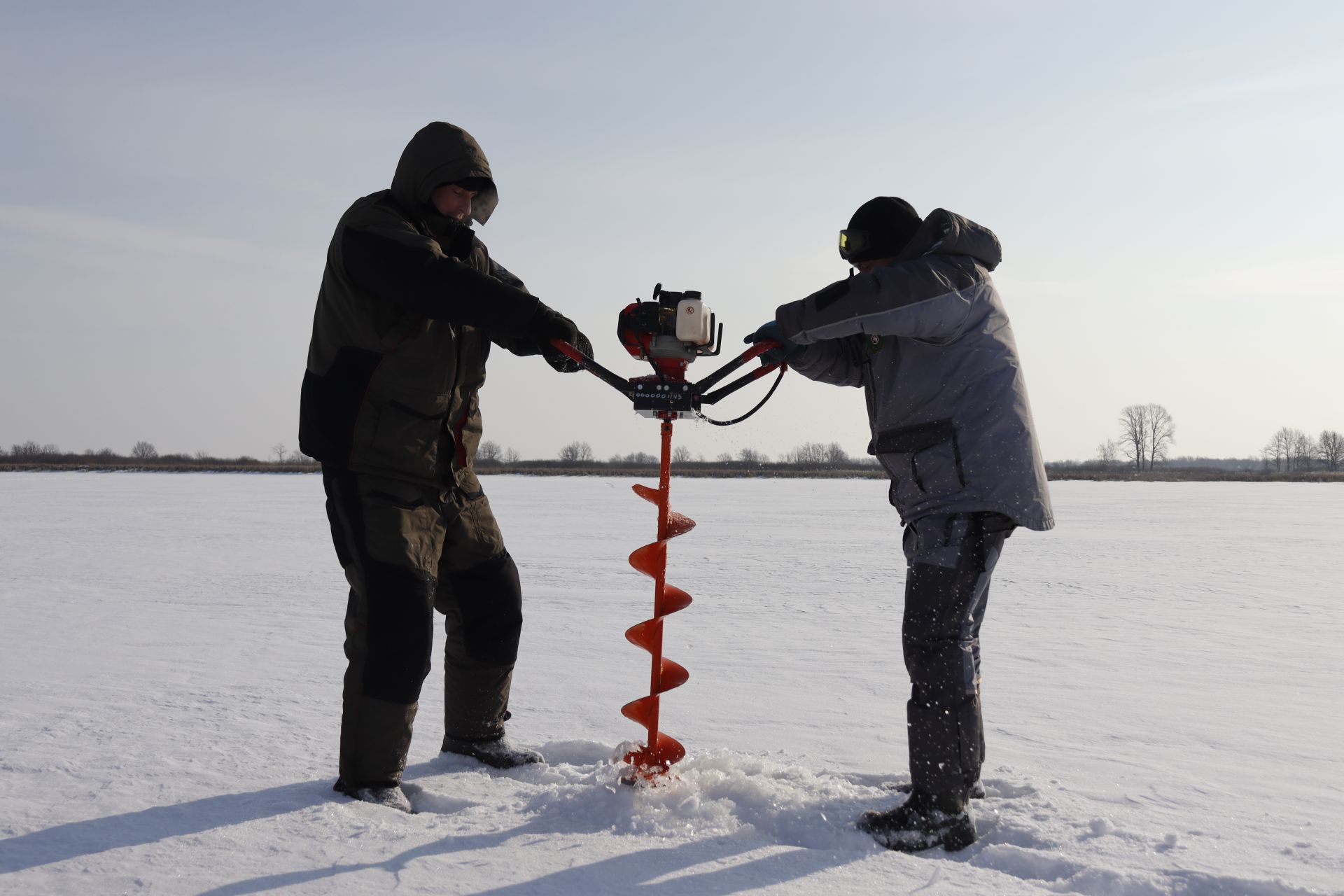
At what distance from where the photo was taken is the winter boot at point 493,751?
291cm

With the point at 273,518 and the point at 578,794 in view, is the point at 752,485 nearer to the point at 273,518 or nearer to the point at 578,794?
the point at 273,518

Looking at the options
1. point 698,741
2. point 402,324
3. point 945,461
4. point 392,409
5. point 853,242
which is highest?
point 853,242

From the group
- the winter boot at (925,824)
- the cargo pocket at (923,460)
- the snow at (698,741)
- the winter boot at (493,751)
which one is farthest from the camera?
the winter boot at (493,751)

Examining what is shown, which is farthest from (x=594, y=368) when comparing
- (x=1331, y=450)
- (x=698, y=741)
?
(x=1331, y=450)

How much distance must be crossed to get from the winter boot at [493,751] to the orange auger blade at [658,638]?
0.34 metres

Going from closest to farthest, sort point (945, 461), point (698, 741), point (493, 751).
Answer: point (945, 461) → point (493, 751) → point (698, 741)

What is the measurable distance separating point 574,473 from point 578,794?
34.1 m

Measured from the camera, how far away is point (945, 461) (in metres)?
2.48

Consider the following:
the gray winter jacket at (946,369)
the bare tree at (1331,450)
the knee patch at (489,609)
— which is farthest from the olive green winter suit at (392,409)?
the bare tree at (1331,450)

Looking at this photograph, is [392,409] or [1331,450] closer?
[392,409]

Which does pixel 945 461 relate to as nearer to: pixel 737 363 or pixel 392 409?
pixel 737 363

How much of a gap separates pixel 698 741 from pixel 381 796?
1.16 meters

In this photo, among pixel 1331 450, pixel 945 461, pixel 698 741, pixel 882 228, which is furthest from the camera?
pixel 1331 450

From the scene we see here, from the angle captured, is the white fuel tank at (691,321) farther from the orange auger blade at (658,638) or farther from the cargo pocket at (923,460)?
the cargo pocket at (923,460)
